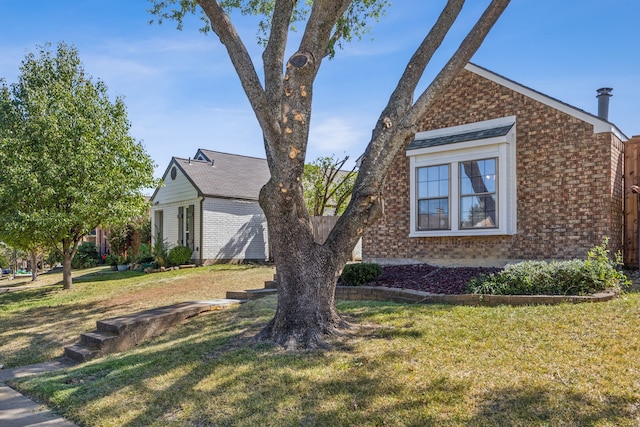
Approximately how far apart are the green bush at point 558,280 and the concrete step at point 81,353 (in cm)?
593

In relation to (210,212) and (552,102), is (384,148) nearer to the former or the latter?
(552,102)

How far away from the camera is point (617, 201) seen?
970cm

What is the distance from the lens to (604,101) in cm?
1078

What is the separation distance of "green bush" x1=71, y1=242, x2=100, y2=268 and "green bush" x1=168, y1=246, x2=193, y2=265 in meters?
7.79

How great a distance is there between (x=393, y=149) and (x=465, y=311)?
2658 millimetres

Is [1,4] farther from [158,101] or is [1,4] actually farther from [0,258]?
[0,258]

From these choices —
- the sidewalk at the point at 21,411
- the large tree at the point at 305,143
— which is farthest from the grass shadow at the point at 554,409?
the sidewalk at the point at 21,411

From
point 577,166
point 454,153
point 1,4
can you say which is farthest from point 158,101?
point 577,166

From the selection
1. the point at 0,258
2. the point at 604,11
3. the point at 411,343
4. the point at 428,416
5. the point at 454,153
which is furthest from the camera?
the point at 0,258

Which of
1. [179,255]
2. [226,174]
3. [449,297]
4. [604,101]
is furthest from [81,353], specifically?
[226,174]

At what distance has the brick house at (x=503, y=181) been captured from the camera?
9.61 metres

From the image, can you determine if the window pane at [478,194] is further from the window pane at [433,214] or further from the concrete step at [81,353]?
the concrete step at [81,353]

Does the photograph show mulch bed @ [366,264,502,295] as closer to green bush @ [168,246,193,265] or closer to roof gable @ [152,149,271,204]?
green bush @ [168,246,193,265]

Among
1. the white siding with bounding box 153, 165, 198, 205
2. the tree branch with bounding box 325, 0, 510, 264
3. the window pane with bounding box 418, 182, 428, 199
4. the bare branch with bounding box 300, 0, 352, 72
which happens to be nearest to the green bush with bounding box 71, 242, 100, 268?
the white siding with bounding box 153, 165, 198, 205
